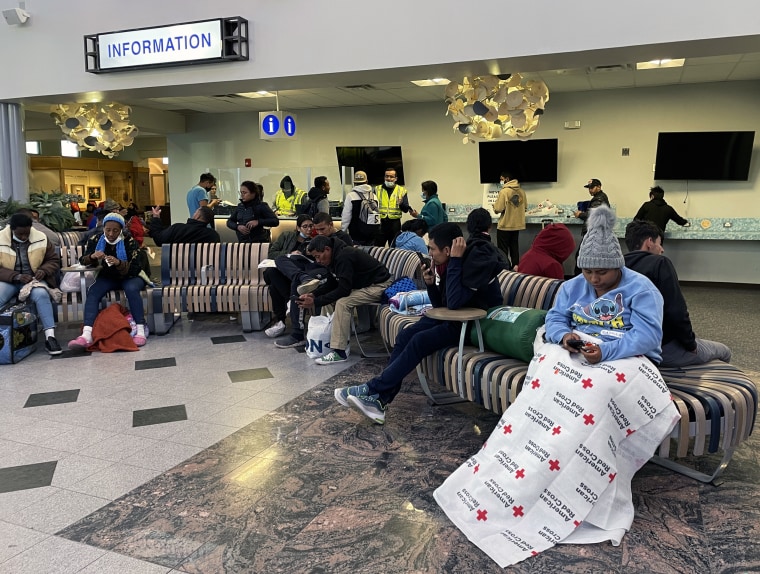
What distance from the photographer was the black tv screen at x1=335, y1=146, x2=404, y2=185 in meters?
12.3

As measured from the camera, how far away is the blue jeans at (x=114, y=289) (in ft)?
20.0

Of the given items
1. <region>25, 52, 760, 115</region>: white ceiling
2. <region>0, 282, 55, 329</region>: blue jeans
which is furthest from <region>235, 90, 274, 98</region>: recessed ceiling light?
<region>0, 282, 55, 329</region>: blue jeans

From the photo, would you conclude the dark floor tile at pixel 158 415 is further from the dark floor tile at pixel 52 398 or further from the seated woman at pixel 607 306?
the seated woman at pixel 607 306

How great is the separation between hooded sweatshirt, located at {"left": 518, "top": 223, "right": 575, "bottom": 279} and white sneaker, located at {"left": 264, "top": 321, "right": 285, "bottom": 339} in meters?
2.68

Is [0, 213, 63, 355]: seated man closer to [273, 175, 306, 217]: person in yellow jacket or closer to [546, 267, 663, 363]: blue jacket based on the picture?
[273, 175, 306, 217]: person in yellow jacket

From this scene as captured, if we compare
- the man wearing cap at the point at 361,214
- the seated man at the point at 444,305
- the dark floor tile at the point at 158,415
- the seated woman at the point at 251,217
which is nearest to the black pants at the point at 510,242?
the man wearing cap at the point at 361,214

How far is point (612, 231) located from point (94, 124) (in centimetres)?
872

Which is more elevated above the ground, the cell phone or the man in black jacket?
the man in black jacket

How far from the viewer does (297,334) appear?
6156 mm

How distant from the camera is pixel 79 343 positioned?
5848 mm

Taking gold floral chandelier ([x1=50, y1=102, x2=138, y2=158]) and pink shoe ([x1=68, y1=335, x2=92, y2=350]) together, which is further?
gold floral chandelier ([x1=50, y1=102, x2=138, y2=158])

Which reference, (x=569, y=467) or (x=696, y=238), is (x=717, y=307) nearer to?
(x=696, y=238)

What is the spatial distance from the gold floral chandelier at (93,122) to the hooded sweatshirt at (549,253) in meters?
7.28

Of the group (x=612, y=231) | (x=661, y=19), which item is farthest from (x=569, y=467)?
(x=661, y=19)
